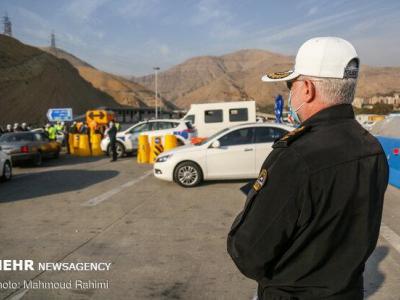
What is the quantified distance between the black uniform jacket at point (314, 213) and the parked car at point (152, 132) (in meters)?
15.1

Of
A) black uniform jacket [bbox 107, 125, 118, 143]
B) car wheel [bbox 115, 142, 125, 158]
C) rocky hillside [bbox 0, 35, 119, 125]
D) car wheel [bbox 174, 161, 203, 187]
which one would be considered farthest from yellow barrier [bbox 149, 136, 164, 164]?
rocky hillside [bbox 0, 35, 119, 125]

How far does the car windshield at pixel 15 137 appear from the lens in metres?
15.2

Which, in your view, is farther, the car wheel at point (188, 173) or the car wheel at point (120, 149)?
the car wheel at point (120, 149)

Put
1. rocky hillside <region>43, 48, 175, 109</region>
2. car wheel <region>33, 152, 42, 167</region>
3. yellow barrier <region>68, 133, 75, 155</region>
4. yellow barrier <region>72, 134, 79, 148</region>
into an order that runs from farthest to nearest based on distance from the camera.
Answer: rocky hillside <region>43, 48, 175, 109</region>, yellow barrier <region>68, 133, 75, 155</region>, yellow barrier <region>72, 134, 79, 148</region>, car wheel <region>33, 152, 42, 167</region>

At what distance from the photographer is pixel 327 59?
1660 mm

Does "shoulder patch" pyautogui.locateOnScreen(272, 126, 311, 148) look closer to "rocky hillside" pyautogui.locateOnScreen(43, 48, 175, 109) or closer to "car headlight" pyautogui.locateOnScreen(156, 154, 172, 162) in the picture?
"car headlight" pyautogui.locateOnScreen(156, 154, 172, 162)

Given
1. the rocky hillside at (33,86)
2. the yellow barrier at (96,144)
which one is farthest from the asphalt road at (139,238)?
the rocky hillside at (33,86)

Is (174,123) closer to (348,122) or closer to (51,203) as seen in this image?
(51,203)

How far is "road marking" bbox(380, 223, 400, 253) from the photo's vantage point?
5289 millimetres

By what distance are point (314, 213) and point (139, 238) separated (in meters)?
4.60

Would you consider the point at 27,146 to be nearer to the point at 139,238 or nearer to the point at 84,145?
the point at 84,145

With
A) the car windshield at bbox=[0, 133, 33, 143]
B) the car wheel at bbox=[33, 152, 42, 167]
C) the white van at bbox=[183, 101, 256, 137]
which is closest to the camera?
the car windshield at bbox=[0, 133, 33, 143]

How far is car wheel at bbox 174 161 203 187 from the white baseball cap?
815cm

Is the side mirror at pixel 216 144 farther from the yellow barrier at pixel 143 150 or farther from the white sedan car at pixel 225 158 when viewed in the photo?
the yellow barrier at pixel 143 150
